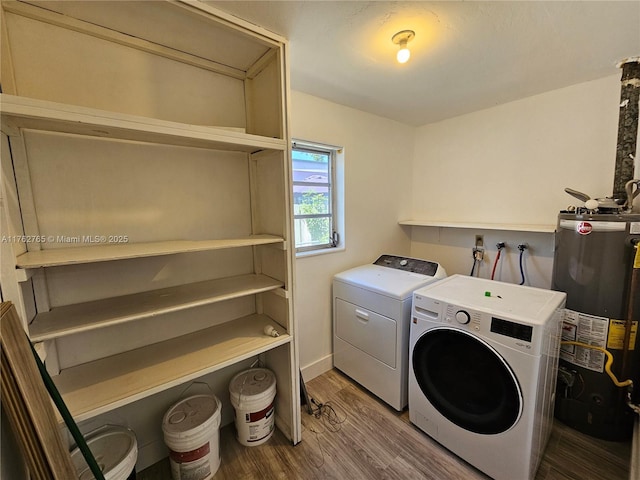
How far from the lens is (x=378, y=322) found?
1.79m

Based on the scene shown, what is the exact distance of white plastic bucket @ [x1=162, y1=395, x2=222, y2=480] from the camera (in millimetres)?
1247

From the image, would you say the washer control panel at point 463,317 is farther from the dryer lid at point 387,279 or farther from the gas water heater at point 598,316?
the gas water heater at point 598,316

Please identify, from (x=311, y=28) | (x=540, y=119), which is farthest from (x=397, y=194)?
(x=311, y=28)

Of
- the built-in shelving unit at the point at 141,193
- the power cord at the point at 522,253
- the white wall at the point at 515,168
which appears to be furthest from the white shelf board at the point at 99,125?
the power cord at the point at 522,253

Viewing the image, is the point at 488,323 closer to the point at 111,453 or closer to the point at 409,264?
the point at 409,264

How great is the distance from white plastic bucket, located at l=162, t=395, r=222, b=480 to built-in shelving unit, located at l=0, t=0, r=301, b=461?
218 mm

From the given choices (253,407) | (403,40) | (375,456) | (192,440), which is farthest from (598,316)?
(192,440)

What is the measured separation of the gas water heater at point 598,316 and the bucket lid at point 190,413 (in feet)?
7.05

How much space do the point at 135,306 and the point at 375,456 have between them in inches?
60.8

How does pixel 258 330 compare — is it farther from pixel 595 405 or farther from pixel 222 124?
pixel 595 405

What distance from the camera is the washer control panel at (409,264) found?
202 cm

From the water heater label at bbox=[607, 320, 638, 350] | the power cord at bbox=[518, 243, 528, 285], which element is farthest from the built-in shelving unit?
the power cord at bbox=[518, 243, 528, 285]

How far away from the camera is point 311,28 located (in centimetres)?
120

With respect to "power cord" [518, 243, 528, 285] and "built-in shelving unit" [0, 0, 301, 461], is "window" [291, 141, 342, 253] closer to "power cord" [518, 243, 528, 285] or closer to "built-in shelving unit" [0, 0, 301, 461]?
"built-in shelving unit" [0, 0, 301, 461]
